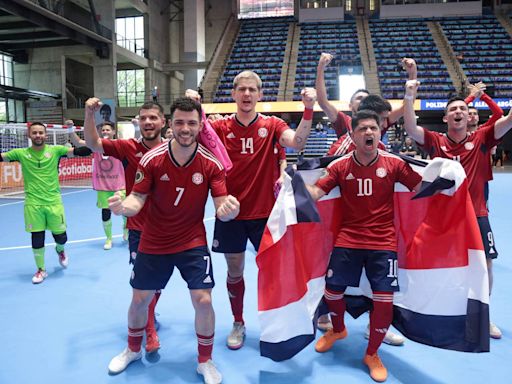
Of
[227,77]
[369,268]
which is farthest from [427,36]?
[369,268]

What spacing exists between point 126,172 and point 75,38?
2143 cm

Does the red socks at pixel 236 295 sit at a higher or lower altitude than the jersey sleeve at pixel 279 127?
lower

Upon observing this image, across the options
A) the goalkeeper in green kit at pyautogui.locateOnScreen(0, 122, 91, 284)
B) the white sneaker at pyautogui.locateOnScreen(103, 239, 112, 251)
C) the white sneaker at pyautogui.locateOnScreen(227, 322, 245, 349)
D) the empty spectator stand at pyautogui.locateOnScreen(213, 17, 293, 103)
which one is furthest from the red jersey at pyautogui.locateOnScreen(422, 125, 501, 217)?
the empty spectator stand at pyautogui.locateOnScreen(213, 17, 293, 103)

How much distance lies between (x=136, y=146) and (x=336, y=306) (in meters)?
2.18

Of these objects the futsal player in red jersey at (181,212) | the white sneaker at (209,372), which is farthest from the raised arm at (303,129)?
the white sneaker at (209,372)

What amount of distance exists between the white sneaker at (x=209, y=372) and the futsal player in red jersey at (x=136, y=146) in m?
0.59

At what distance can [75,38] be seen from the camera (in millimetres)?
21734

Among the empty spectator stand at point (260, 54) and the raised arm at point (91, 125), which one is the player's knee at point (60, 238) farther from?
the empty spectator stand at point (260, 54)

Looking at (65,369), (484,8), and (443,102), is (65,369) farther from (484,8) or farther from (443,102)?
(484,8)

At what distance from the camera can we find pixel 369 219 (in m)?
3.20

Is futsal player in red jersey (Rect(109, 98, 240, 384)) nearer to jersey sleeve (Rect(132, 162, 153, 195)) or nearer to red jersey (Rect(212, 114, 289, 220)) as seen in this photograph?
jersey sleeve (Rect(132, 162, 153, 195))

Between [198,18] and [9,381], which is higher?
[198,18]

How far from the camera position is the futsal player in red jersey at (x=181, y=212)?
2.95 m

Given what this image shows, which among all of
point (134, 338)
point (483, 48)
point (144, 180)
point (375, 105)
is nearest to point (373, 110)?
point (375, 105)
